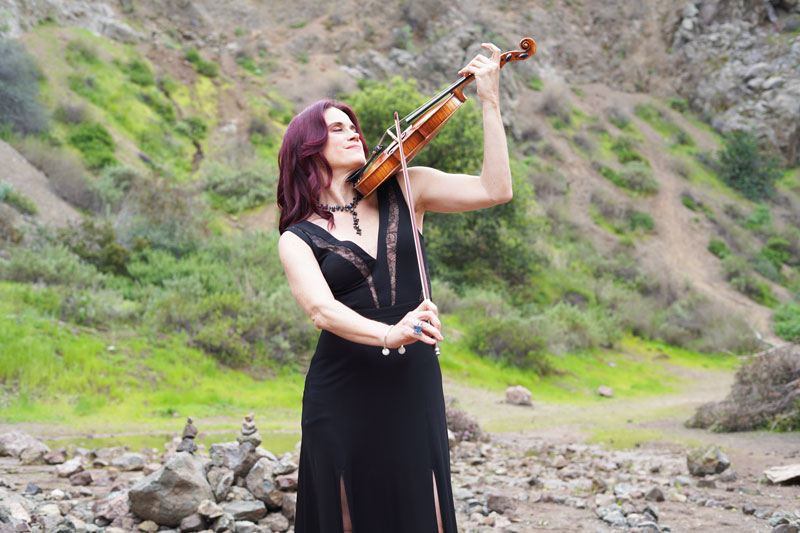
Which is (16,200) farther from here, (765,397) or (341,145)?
(765,397)

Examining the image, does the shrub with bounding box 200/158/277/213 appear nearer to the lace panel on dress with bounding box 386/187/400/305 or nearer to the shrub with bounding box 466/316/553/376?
the shrub with bounding box 466/316/553/376

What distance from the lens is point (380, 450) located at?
2314 millimetres

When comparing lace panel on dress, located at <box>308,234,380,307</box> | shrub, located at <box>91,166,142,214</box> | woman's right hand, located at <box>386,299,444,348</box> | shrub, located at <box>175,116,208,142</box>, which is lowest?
woman's right hand, located at <box>386,299,444,348</box>

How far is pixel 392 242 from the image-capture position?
2430 millimetres

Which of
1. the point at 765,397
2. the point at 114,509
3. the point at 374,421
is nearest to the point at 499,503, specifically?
the point at 114,509

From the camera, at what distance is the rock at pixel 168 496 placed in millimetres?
3969

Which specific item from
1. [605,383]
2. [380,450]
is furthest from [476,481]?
[605,383]

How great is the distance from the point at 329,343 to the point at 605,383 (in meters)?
13.5

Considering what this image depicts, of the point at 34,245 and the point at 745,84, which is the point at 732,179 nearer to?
the point at 745,84

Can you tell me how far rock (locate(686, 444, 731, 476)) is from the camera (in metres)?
5.82

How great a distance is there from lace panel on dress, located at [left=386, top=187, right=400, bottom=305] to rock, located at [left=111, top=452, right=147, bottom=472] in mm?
4293

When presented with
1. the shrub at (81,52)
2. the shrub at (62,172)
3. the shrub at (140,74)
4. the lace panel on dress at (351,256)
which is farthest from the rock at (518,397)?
the shrub at (140,74)

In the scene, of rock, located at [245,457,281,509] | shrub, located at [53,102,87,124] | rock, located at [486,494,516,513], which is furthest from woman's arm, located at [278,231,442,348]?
shrub, located at [53,102,87,124]

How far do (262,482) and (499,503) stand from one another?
1.67m
